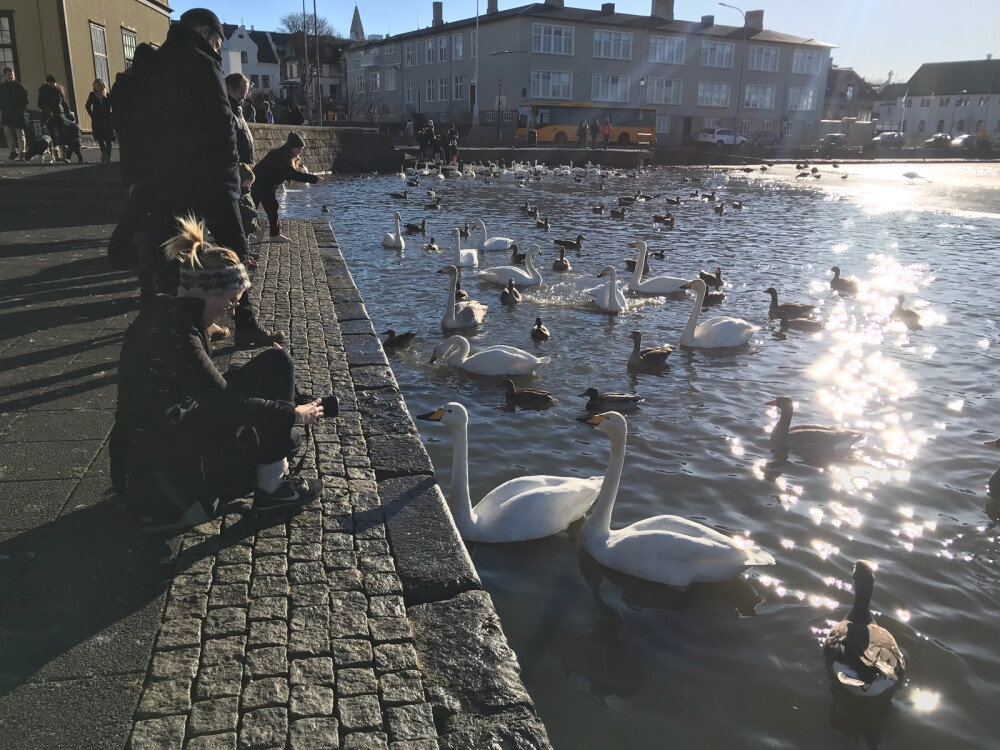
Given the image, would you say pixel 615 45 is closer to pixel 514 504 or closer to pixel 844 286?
pixel 844 286

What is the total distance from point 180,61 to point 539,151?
1600 inches

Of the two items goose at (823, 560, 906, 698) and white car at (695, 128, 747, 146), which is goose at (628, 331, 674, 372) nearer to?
goose at (823, 560, 906, 698)

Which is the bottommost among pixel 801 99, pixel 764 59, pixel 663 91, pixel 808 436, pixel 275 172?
pixel 808 436

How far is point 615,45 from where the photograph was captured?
198 ft

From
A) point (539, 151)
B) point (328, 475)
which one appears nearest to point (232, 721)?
point (328, 475)

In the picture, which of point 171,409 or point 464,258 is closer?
point 171,409

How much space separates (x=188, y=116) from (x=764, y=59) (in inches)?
2904

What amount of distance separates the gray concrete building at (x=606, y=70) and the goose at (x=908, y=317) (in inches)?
1779

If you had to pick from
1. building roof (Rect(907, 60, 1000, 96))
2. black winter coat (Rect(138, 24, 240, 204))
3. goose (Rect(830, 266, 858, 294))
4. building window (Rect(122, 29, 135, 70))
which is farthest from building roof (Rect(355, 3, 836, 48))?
black winter coat (Rect(138, 24, 240, 204))

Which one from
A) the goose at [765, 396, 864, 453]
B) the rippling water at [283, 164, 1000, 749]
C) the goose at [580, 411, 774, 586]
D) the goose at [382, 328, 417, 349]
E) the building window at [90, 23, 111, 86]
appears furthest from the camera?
the building window at [90, 23, 111, 86]

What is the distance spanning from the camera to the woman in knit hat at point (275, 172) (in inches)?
409

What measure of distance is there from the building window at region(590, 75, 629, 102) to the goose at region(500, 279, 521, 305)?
52.3m

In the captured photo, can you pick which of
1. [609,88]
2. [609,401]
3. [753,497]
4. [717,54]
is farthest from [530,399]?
[717,54]

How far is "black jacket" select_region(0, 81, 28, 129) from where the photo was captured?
54.8 feet
